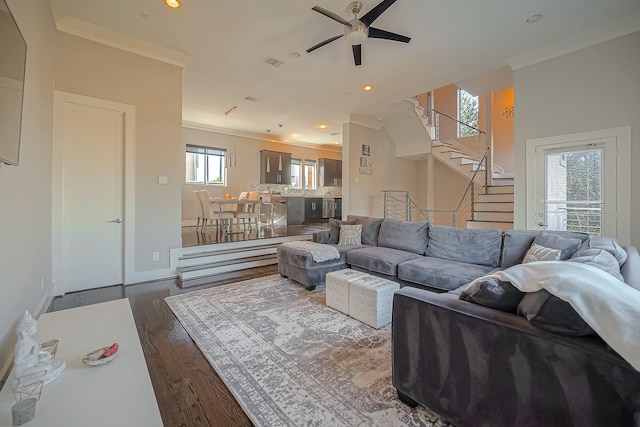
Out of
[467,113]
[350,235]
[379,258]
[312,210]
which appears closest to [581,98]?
[379,258]

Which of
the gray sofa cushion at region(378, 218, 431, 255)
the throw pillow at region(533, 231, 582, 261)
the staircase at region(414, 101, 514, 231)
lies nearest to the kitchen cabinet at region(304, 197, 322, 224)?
the staircase at region(414, 101, 514, 231)

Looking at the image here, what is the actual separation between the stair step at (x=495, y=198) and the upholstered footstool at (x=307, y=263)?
13.5ft

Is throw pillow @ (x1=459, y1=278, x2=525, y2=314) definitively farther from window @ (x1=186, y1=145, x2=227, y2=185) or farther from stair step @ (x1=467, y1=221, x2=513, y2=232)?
window @ (x1=186, y1=145, x2=227, y2=185)

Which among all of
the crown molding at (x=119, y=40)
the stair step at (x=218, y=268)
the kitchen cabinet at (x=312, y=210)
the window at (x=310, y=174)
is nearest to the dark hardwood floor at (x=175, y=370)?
the stair step at (x=218, y=268)

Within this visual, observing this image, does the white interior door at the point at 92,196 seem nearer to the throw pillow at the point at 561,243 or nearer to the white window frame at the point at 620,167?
the throw pillow at the point at 561,243

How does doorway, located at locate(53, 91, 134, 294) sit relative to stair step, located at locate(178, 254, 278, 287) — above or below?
above

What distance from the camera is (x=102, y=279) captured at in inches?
145

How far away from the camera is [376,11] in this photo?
2754mm

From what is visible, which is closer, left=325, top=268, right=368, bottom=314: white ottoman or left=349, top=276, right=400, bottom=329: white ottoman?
left=349, top=276, right=400, bottom=329: white ottoman

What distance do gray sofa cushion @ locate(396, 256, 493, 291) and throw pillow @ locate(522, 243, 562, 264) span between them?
42 cm

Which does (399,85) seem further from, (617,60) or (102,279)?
(102,279)

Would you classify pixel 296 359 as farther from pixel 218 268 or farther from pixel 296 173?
pixel 296 173

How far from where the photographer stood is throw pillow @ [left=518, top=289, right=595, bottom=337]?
1.04m

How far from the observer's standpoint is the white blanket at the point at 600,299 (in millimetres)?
891
